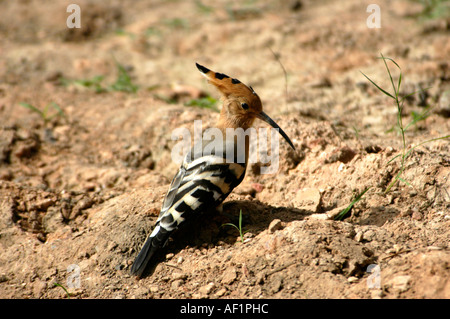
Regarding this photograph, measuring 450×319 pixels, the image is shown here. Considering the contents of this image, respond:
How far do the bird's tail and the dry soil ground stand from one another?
0.08m

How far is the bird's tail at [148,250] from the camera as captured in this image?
284cm

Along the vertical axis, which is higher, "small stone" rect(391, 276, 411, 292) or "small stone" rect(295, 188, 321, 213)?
"small stone" rect(295, 188, 321, 213)

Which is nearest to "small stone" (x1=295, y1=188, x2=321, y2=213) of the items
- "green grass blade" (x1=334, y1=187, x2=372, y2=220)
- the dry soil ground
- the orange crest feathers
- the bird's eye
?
the dry soil ground

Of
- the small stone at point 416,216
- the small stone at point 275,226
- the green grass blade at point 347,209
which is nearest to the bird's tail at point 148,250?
the small stone at point 275,226

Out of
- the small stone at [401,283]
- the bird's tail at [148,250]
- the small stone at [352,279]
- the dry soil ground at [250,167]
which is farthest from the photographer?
the bird's tail at [148,250]

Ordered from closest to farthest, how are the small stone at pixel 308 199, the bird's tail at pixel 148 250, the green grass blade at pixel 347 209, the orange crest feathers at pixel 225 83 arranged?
1. the bird's tail at pixel 148 250
2. the green grass blade at pixel 347 209
3. the small stone at pixel 308 199
4. the orange crest feathers at pixel 225 83

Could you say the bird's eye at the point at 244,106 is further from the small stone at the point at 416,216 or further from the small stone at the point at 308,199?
the small stone at the point at 416,216

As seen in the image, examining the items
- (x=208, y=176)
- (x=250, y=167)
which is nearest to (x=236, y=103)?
(x=250, y=167)

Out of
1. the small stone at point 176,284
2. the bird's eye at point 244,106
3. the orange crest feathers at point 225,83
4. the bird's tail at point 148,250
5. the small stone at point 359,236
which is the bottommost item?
the small stone at point 176,284

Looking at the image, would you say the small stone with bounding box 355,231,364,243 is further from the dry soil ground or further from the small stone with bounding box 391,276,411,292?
the small stone with bounding box 391,276,411,292

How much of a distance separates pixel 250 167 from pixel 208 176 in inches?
31.0

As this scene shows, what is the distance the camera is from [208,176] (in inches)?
121

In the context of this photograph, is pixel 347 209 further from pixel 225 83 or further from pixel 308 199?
pixel 225 83

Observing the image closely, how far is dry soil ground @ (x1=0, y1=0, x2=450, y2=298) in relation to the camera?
105 inches
